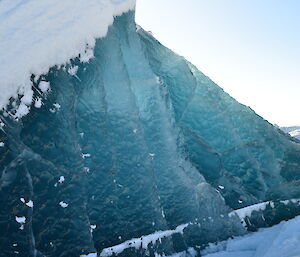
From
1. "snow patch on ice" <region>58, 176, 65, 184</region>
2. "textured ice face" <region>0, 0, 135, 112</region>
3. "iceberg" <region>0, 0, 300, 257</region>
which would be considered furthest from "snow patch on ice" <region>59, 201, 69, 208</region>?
"textured ice face" <region>0, 0, 135, 112</region>

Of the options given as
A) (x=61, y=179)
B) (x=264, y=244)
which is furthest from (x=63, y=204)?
(x=264, y=244)

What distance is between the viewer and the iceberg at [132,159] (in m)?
4.27

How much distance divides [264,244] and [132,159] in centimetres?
278

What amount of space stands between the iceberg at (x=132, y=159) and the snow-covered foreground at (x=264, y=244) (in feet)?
0.59

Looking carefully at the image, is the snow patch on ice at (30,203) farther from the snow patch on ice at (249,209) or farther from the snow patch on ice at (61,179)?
the snow patch on ice at (249,209)

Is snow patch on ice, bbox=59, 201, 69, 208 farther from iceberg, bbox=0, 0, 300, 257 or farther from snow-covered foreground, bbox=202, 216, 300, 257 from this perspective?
snow-covered foreground, bbox=202, 216, 300, 257

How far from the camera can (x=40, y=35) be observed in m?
4.55

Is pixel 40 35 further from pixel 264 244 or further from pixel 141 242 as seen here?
pixel 264 244

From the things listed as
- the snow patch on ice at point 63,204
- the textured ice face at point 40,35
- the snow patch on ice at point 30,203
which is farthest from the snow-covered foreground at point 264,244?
the textured ice face at point 40,35

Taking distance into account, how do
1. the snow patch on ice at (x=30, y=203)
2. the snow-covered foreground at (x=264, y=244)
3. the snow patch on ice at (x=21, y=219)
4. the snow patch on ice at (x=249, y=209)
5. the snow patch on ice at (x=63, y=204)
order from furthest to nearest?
the snow patch on ice at (x=249, y=209), the snow-covered foreground at (x=264, y=244), the snow patch on ice at (x=63, y=204), the snow patch on ice at (x=30, y=203), the snow patch on ice at (x=21, y=219)

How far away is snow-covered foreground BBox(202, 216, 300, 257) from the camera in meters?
4.50

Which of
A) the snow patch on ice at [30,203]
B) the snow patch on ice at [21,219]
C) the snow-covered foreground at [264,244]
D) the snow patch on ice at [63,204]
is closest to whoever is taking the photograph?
the snow patch on ice at [21,219]

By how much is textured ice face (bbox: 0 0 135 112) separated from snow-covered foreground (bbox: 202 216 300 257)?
4197 millimetres

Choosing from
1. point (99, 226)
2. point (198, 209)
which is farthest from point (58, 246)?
point (198, 209)
